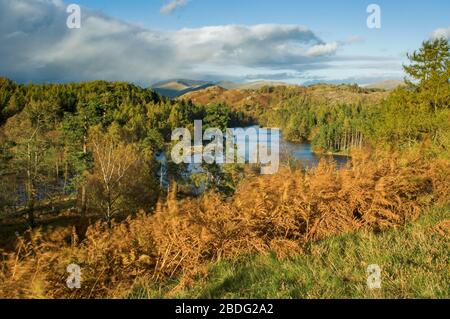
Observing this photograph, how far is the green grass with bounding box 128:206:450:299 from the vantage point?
12.8 feet

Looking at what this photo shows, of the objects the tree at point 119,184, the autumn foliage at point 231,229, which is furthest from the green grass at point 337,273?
the tree at point 119,184

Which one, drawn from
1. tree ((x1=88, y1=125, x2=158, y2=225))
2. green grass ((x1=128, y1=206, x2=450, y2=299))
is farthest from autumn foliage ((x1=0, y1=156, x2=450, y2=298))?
tree ((x1=88, y1=125, x2=158, y2=225))

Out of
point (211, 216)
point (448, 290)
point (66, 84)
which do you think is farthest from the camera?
point (66, 84)

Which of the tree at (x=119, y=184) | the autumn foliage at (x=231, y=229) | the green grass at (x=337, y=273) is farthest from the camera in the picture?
the tree at (x=119, y=184)

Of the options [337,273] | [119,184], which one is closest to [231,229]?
[337,273]

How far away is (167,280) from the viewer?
4.94 meters

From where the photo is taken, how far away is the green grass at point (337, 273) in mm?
3900

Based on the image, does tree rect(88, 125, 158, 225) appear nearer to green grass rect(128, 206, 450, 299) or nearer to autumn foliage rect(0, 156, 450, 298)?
autumn foliage rect(0, 156, 450, 298)

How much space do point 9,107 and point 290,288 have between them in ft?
398

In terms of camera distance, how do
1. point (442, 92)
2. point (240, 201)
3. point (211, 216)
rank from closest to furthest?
point (211, 216), point (240, 201), point (442, 92)

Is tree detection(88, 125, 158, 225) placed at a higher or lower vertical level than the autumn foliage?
lower

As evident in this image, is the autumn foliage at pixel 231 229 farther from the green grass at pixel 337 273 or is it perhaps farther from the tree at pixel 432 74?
the tree at pixel 432 74

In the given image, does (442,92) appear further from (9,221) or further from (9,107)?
(9,107)
